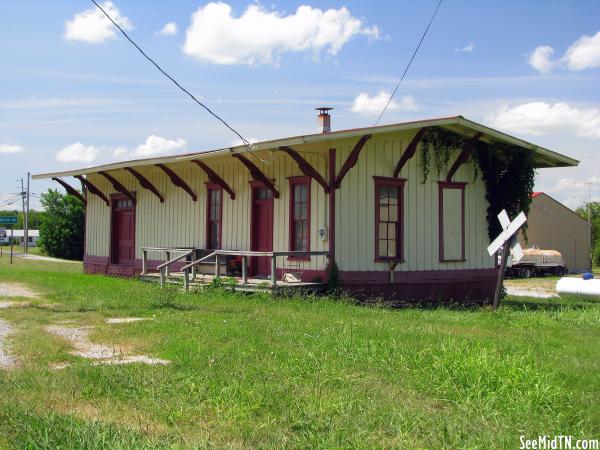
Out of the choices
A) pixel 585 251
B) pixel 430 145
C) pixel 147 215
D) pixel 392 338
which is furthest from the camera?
pixel 585 251

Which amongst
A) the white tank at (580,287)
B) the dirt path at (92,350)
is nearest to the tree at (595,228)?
the white tank at (580,287)

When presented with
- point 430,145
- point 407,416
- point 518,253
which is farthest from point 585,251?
point 407,416

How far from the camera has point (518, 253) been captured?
12891mm

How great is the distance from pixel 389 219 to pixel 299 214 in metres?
2.11

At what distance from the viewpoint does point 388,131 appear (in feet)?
48.8

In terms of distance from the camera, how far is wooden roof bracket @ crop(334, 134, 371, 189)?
47.9ft

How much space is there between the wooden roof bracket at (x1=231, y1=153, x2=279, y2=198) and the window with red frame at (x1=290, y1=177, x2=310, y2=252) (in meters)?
0.52

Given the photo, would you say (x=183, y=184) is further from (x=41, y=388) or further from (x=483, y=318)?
(x=41, y=388)

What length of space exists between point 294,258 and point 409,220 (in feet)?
9.63

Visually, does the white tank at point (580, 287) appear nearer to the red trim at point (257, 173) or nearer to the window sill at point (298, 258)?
the window sill at point (298, 258)

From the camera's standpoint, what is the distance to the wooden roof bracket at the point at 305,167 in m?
14.7

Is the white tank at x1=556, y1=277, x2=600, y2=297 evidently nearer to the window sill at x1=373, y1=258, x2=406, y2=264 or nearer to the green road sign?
the window sill at x1=373, y1=258, x2=406, y2=264

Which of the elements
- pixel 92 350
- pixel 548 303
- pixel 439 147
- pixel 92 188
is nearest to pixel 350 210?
pixel 439 147

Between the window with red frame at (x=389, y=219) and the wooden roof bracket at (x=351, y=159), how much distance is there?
3.78 feet
